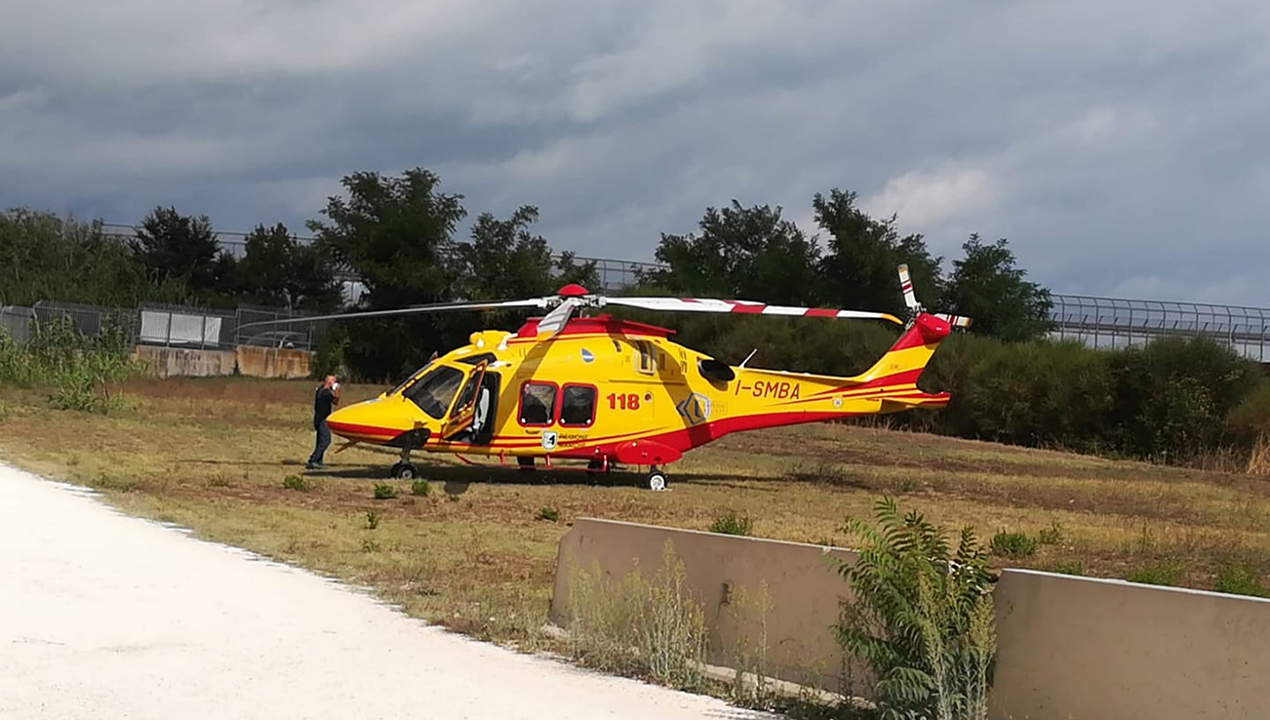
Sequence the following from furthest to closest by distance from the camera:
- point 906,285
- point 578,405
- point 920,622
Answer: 1. point 906,285
2. point 578,405
3. point 920,622

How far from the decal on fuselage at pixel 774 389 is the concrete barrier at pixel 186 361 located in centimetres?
3627

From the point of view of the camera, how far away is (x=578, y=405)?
2370cm

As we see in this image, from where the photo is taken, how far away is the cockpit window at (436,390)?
22844 mm

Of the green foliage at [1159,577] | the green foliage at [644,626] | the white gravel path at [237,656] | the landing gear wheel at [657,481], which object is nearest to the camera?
the white gravel path at [237,656]

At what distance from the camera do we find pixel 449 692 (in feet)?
25.7

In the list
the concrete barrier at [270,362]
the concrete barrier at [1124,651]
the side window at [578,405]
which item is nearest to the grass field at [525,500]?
the side window at [578,405]

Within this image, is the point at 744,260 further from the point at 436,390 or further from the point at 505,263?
the point at 436,390

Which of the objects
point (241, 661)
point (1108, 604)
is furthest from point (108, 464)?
point (1108, 604)

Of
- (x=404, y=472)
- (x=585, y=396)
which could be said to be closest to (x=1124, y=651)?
(x=585, y=396)

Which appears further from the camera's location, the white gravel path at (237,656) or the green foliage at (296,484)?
the green foliage at (296,484)

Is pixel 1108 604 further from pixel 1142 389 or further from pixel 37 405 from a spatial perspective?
pixel 1142 389

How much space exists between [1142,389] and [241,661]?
35460 millimetres

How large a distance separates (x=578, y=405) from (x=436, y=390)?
2507 mm

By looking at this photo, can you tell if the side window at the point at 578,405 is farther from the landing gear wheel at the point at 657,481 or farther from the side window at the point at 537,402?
the landing gear wheel at the point at 657,481
